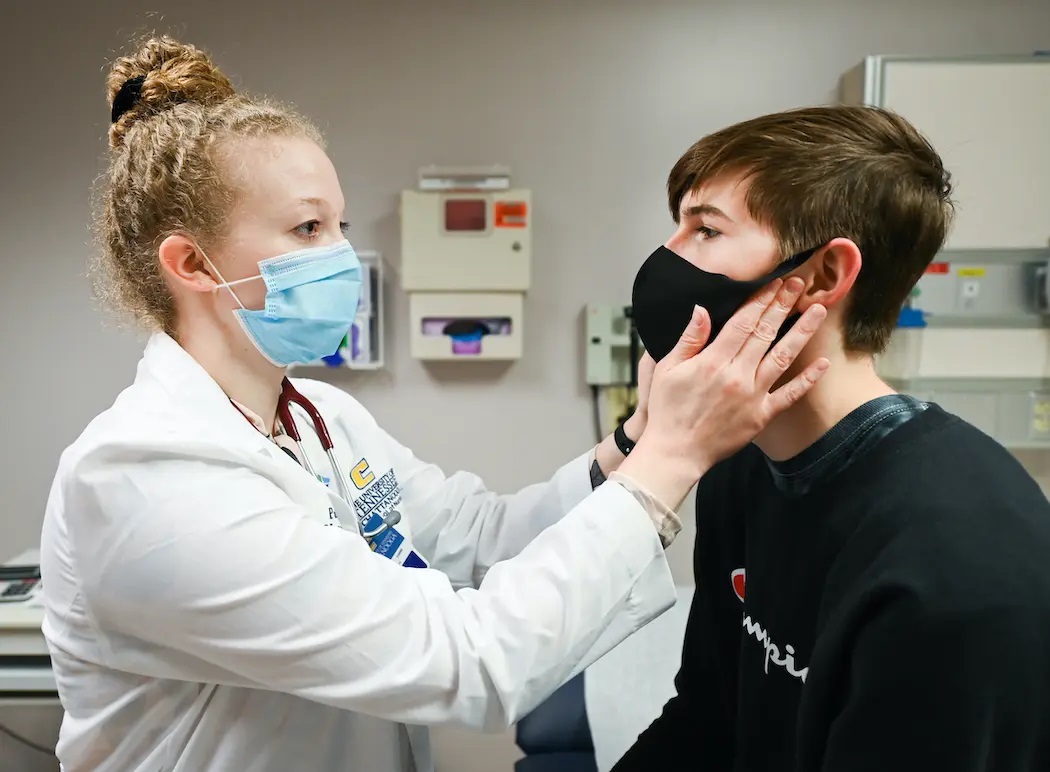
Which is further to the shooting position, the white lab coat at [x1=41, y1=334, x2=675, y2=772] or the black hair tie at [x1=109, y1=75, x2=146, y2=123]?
the black hair tie at [x1=109, y1=75, x2=146, y2=123]

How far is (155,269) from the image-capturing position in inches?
40.5

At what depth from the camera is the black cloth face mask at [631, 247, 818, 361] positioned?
91 cm

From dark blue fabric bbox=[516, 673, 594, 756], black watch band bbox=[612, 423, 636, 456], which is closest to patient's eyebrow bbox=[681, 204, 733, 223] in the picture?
black watch band bbox=[612, 423, 636, 456]

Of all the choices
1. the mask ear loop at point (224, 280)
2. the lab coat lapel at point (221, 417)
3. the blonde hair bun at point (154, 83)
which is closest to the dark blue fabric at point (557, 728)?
the lab coat lapel at point (221, 417)

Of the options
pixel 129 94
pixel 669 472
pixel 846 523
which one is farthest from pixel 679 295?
pixel 129 94

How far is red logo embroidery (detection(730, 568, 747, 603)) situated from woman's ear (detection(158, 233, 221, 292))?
890 millimetres

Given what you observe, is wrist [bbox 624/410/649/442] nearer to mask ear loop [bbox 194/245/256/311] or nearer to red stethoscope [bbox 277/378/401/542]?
red stethoscope [bbox 277/378/401/542]

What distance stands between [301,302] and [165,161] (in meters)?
0.26

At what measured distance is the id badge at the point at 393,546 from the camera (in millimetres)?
1182

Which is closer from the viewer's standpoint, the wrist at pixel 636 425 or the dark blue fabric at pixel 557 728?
the wrist at pixel 636 425

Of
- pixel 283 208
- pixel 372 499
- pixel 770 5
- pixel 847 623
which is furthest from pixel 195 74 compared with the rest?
pixel 770 5

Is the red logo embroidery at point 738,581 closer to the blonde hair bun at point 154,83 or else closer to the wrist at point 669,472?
the wrist at point 669,472

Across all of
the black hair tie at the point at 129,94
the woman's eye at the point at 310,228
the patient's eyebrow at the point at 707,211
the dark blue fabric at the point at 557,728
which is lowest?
the dark blue fabric at the point at 557,728

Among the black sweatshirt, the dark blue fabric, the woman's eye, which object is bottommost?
the dark blue fabric
